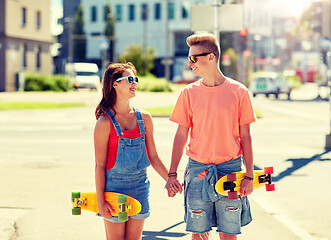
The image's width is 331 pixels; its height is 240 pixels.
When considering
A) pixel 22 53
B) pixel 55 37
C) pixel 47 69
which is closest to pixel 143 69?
pixel 47 69

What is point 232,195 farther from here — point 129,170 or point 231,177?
point 129,170

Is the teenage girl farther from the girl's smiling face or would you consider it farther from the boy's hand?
the boy's hand

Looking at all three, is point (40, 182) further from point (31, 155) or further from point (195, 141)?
point (195, 141)

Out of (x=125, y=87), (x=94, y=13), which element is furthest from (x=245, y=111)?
(x=94, y=13)

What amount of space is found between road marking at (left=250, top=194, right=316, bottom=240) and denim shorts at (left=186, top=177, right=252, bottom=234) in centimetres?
200

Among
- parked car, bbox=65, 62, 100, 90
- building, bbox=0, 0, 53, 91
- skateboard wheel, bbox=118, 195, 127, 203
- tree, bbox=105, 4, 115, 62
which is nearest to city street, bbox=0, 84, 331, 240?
skateboard wheel, bbox=118, 195, 127, 203

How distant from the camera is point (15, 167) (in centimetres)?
1062

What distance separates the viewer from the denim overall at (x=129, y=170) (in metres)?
4.05

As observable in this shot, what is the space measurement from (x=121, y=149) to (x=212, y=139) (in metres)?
0.63

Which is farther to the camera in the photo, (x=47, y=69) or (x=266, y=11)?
(x=266, y=11)

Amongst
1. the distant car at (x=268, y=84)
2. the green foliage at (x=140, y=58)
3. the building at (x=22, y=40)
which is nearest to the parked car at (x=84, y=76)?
the building at (x=22, y=40)

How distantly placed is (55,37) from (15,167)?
3304 inches

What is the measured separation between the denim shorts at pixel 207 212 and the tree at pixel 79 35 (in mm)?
80896

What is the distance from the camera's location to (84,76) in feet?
174
